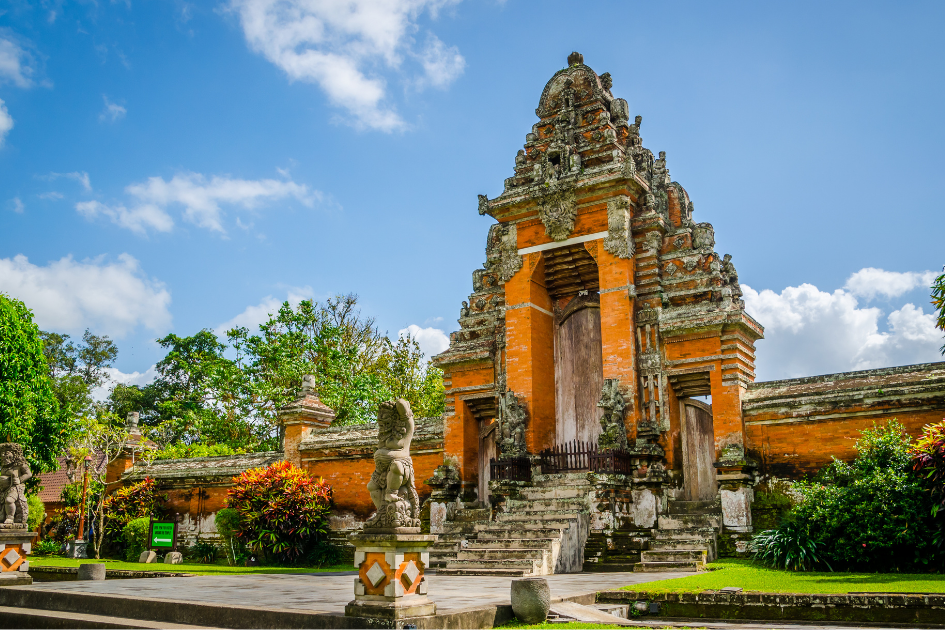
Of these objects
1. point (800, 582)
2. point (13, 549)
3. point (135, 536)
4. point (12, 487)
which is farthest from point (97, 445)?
point (800, 582)

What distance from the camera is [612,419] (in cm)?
1448

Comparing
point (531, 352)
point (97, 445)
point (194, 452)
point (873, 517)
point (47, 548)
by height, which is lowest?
point (47, 548)

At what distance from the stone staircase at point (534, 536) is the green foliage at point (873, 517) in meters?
3.09

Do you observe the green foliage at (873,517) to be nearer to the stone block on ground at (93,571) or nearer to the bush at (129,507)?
the stone block on ground at (93,571)

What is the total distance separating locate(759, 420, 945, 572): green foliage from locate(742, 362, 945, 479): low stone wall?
737 millimetres

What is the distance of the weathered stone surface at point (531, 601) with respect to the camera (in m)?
7.48

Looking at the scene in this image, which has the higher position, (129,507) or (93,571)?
(129,507)

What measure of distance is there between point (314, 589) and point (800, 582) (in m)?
6.16

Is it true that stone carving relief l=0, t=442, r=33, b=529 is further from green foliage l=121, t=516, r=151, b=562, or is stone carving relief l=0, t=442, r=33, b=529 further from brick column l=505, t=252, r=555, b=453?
brick column l=505, t=252, r=555, b=453

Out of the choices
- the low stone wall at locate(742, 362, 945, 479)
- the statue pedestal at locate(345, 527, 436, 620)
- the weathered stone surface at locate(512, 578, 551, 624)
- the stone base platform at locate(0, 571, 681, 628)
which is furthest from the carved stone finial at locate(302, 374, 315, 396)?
the weathered stone surface at locate(512, 578, 551, 624)

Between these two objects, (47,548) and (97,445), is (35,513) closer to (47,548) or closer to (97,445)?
(47,548)

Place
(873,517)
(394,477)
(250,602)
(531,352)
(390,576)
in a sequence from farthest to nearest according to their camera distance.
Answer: (531,352) < (873,517) < (250,602) < (394,477) < (390,576)

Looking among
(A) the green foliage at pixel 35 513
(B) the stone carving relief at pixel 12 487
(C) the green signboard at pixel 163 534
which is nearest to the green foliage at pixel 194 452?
(A) the green foliage at pixel 35 513

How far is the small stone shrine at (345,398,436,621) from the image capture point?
708 centimetres
